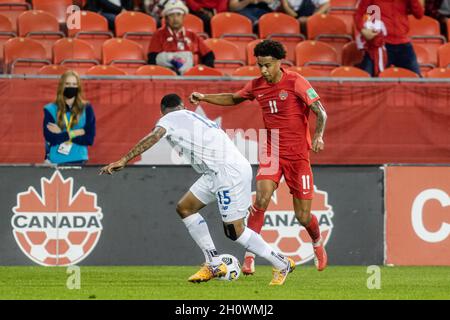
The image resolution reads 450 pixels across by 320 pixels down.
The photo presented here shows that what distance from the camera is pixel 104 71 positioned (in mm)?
15875

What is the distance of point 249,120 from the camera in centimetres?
1495

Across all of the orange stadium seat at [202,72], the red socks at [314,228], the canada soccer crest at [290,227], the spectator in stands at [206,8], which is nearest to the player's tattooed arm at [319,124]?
the red socks at [314,228]

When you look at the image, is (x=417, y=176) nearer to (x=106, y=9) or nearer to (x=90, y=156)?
(x=90, y=156)

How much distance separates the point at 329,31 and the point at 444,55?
5.72 ft

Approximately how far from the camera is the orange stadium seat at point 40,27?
1731 cm

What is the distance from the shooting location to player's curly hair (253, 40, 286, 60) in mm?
11656

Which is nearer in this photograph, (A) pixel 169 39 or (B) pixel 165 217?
(B) pixel 165 217

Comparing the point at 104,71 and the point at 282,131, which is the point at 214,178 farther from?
the point at 104,71

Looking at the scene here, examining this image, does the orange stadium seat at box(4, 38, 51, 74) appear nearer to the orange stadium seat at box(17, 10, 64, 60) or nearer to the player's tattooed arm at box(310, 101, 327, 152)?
the orange stadium seat at box(17, 10, 64, 60)

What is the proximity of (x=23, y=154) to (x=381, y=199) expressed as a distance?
13.9 ft

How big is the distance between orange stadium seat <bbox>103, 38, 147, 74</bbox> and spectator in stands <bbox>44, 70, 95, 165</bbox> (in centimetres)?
256

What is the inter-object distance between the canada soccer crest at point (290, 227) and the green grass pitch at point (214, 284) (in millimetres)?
452

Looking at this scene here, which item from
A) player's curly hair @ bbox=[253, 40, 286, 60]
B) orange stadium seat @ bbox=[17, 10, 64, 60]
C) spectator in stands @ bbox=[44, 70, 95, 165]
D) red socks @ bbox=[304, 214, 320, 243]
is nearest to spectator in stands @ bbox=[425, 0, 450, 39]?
orange stadium seat @ bbox=[17, 10, 64, 60]
